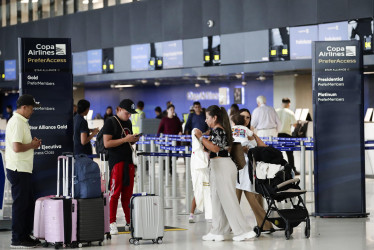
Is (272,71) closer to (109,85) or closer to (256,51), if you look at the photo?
(256,51)

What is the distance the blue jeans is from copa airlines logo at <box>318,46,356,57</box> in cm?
494

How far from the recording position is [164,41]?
2891 centimetres

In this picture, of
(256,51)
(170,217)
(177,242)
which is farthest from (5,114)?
(177,242)

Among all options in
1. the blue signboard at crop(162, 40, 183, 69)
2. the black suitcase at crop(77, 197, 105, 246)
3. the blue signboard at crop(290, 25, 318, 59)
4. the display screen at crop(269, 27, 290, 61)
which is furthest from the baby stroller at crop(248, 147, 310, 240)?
the blue signboard at crop(162, 40, 183, 69)

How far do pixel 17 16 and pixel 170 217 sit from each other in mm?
26731

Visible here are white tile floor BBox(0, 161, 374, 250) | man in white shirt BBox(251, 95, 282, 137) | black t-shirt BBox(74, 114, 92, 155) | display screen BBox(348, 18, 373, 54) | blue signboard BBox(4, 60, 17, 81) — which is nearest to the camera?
white tile floor BBox(0, 161, 374, 250)

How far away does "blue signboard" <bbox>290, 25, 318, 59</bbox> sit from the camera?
79.4 ft

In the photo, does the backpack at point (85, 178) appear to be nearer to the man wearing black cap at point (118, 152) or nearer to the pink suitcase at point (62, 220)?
the pink suitcase at point (62, 220)

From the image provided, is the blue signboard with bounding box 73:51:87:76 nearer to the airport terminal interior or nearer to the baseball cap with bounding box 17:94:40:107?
the airport terminal interior

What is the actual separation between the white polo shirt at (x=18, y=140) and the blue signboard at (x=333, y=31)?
1558 cm

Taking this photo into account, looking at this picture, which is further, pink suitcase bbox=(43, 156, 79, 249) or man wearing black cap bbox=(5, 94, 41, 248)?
man wearing black cap bbox=(5, 94, 41, 248)

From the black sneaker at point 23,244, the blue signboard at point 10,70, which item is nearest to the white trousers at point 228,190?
the black sneaker at point 23,244

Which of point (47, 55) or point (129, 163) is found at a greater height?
point (47, 55)

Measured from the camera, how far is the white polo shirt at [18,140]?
29.8ft
